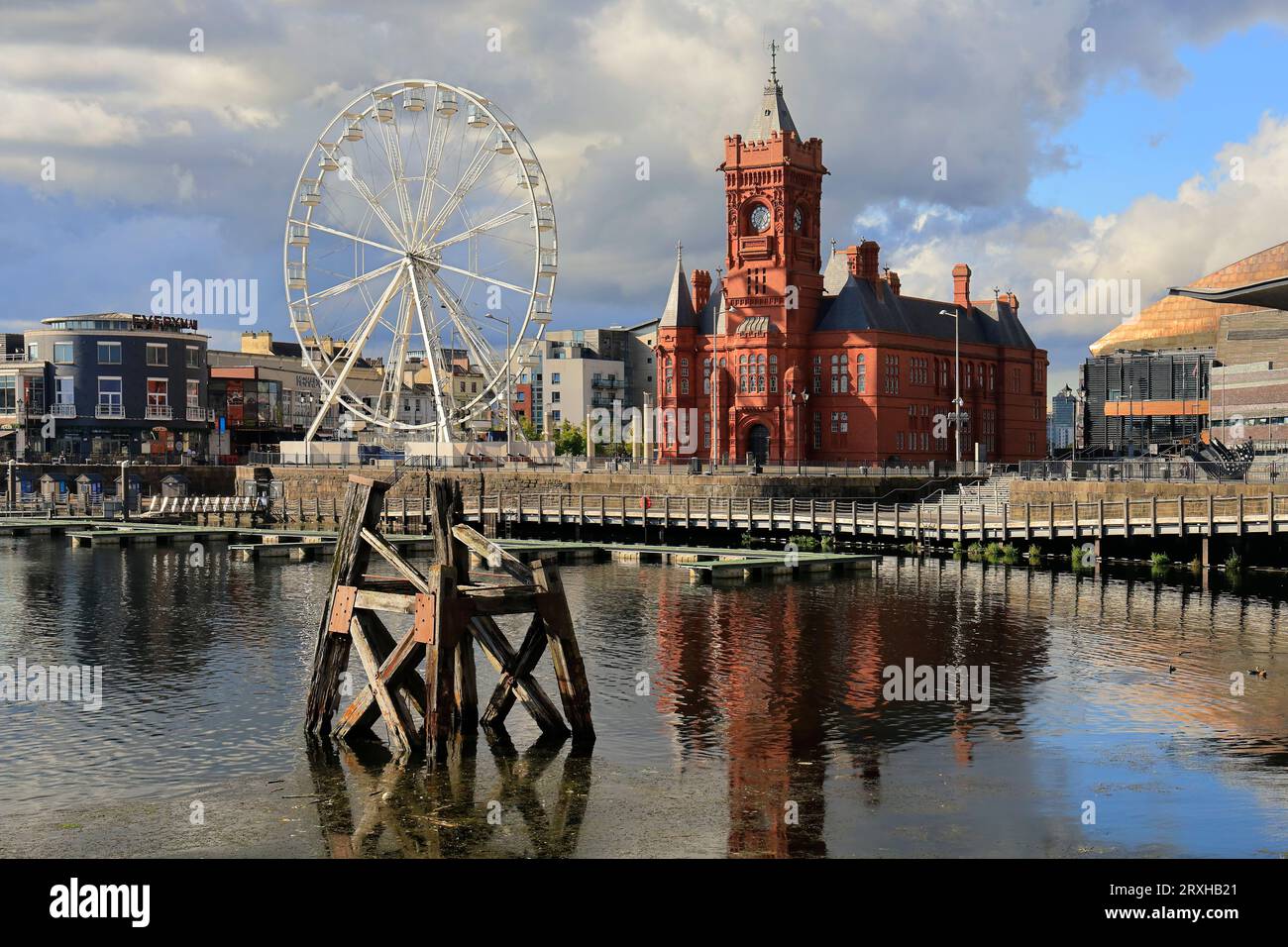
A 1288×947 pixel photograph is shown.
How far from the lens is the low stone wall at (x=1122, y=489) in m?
58.8

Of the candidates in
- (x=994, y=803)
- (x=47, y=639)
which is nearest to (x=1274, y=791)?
(x=994, y=803)

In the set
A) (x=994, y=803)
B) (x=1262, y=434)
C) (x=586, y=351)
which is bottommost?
(x=994, y=803)

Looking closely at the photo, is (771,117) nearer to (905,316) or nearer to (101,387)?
(905,316)

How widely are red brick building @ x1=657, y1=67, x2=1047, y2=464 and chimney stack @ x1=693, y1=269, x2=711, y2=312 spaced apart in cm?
112

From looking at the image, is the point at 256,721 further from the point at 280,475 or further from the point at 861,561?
the point at 280,475

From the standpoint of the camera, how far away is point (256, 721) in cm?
2856

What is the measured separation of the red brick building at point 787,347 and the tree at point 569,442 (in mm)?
45817

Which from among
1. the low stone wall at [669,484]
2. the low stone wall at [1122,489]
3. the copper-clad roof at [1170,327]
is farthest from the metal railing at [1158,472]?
the copper-clad roof at [1170,327]

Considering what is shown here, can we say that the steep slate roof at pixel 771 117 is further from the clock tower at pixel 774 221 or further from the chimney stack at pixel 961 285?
the chimney stack at pixel 961 285

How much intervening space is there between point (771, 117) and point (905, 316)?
58.6ft

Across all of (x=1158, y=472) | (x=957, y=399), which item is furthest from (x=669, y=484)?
(x=1158, y=472)

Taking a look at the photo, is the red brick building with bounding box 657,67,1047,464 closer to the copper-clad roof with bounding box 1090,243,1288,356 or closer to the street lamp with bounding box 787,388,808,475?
the street lamp with bounding box 787,388,808,475

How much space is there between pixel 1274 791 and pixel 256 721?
61.8 feet

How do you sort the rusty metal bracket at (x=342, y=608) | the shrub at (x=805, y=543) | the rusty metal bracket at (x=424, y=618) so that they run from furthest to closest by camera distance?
the shrub at (x=805, y=543) → the rusty metal bracket at (x=342, y=608) → the rusty metal bracket at (x=424, y=618)
